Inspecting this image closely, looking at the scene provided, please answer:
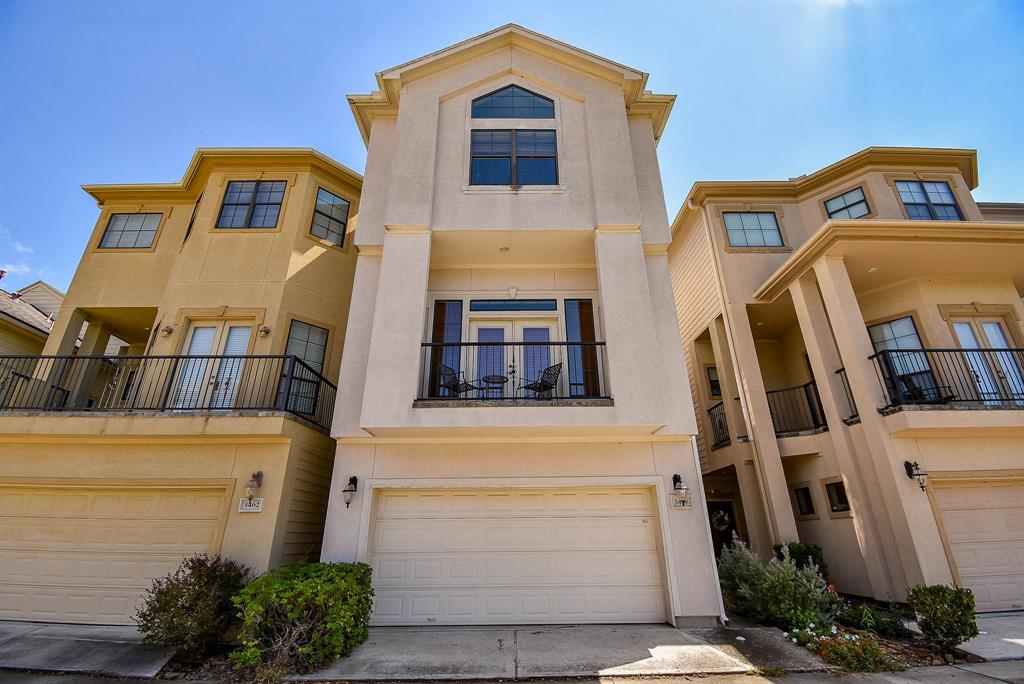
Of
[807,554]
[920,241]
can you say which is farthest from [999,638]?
[920,241]

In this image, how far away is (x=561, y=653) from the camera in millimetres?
→ 5828

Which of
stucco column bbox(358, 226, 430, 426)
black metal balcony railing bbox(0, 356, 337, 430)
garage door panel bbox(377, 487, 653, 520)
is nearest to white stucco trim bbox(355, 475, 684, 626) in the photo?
garage door panel bbox(377, 487, 653, 520)

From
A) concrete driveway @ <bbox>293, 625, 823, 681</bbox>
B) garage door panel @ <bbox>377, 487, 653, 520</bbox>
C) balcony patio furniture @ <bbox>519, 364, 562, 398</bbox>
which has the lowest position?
concrete driveway @ <bbox>293, 625, 823, 681</bbox>

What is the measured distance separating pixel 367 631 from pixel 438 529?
1706 mm

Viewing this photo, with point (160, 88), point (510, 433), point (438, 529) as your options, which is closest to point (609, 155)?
point (510, 433)

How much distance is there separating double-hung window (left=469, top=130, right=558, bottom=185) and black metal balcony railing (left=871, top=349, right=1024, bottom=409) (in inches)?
296

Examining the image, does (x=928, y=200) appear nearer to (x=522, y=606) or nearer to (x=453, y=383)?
(x=453, y=383)

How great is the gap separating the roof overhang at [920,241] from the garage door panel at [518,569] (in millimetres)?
6949

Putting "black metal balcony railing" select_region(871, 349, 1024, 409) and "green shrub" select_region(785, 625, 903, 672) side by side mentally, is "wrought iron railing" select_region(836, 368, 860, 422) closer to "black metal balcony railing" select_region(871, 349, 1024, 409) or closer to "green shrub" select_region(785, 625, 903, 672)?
"black metal balcony railing" select_region(871, 349, 1024, 409)

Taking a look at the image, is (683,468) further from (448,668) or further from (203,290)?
(203,290)

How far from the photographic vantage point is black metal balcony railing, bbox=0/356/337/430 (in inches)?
324

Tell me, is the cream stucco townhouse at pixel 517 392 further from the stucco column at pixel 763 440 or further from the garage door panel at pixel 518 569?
the stucco column at pixel 763 440

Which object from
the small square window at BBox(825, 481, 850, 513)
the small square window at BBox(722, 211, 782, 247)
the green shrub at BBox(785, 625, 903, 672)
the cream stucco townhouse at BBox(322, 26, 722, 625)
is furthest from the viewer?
the small square window at BBox(722, 211, 782, 247)

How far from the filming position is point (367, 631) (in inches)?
253
